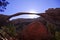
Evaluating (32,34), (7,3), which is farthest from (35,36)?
(7,3)

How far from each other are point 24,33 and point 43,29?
0.14 metres

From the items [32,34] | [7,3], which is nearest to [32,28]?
[32,34]

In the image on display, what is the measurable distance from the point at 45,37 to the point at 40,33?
47 millimetres

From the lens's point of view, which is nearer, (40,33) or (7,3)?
(40,33)

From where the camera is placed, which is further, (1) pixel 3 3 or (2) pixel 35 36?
(1) pixel 3 3

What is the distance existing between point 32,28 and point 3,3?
12223mm

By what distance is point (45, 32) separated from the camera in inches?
35.8

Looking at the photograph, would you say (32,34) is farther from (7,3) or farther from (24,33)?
(7,3)

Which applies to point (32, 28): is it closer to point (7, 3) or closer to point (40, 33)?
point (40, 33)

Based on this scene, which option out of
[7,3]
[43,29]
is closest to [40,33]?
[43,29]

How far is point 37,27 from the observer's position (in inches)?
38.3

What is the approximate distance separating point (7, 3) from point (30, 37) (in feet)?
39.3

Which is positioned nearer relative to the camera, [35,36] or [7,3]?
[35,36]

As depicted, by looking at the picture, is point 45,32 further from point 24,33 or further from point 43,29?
point 24,33
